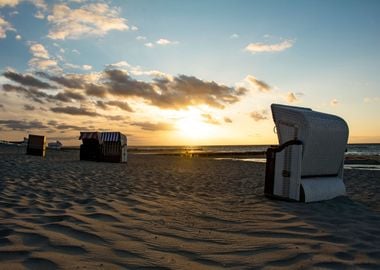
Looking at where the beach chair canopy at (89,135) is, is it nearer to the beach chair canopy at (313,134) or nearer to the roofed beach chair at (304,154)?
the roofed beach chair at (304,154)

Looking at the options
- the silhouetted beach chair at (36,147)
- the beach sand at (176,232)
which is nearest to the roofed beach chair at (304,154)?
the beach sand at (176,232)

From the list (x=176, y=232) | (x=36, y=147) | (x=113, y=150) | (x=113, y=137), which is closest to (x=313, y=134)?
(x=176, y=232)

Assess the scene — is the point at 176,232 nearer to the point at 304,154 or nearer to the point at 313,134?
the point at 304,154

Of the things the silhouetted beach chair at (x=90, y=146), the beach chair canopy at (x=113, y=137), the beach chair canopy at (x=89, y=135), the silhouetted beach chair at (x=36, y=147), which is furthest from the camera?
the silhouetted beach chair at (x=36, y=147)

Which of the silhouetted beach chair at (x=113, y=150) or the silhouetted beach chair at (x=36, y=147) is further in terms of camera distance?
the silhouetted beach chair at (x=36, y=147)

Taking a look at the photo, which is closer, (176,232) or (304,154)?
(176,232)

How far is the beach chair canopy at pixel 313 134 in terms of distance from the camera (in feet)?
23.0

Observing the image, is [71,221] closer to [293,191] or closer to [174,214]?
[174,214]

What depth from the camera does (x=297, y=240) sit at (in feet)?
13.8

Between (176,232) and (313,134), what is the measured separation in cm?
405

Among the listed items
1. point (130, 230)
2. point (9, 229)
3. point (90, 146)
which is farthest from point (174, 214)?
point (90, 146)

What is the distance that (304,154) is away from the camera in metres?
7.04

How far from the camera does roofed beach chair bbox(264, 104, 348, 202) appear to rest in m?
7.01

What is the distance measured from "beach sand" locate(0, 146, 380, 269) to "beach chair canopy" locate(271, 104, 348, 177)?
2.91ft
